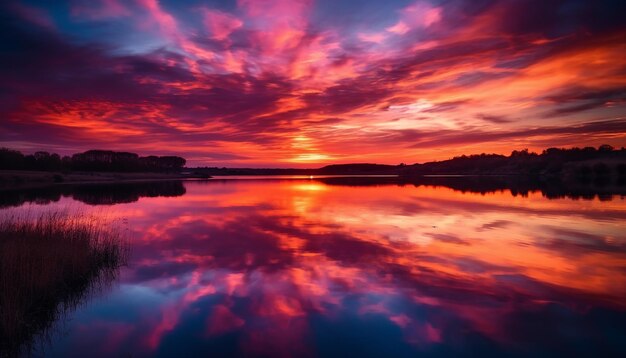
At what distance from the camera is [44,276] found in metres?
9.62

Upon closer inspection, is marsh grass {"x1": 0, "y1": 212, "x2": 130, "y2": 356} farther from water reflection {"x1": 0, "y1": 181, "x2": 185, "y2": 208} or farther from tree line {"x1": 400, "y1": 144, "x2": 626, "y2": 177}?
tree line {"x1": 400, "y1": 144, "x2": 626, "y2": 177}

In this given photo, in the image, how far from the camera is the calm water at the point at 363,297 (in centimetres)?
722

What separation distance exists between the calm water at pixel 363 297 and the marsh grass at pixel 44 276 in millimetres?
552

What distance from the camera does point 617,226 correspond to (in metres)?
20.5

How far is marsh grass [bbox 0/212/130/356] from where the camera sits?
7469 millimetres

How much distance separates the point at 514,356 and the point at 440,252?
8.41 metres

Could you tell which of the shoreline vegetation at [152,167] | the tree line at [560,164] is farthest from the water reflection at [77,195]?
the tree line at [560,164]

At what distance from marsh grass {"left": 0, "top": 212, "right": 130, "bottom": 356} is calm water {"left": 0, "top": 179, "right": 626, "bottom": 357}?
1.81 ft

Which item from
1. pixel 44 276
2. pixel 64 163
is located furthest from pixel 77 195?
pixel 64 163

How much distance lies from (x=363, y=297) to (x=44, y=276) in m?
8.65

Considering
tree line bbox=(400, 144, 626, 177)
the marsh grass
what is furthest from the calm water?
tree line bbox=(400, 144, 626, 177)

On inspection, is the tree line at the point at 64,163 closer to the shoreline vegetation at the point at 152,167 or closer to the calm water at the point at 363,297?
the shoreline vegetation at the point at 152,167

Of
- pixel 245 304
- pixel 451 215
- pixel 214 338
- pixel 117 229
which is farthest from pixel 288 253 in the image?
pixel 451 215

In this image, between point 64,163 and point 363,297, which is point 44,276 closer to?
point 363,297
